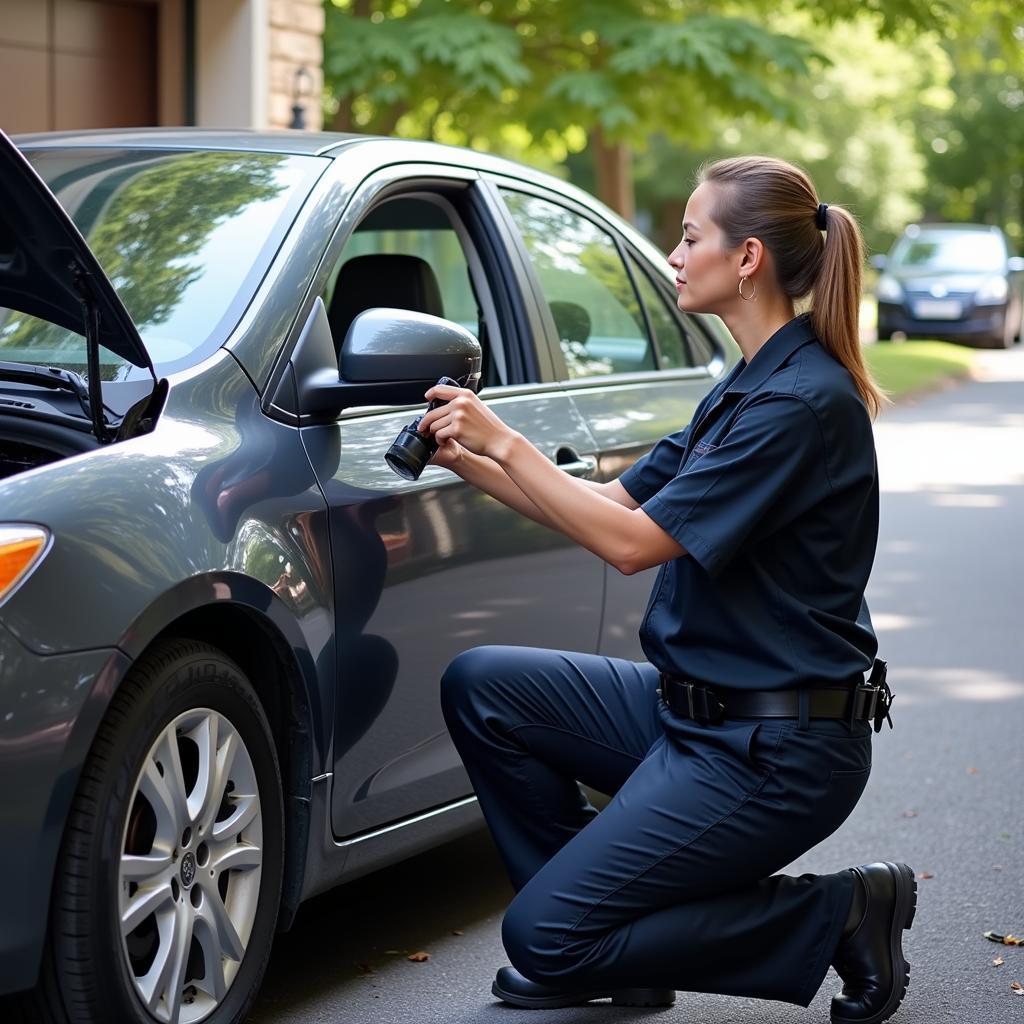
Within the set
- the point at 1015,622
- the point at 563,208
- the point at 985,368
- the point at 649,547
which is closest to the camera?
the point at 649,547

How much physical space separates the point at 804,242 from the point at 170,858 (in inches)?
61.1

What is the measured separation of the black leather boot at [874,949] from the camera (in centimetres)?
345

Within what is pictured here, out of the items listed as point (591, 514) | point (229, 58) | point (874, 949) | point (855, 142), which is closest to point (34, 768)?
point (591, 514)

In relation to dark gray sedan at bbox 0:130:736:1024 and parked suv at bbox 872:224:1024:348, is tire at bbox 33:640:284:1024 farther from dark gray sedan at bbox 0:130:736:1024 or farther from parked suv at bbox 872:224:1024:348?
parked suv at bbox 872:224:1024:348

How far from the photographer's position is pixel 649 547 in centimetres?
331

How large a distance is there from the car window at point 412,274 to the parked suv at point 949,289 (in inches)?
861

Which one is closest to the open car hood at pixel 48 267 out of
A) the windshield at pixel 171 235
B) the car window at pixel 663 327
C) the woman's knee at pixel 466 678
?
the windshield at pixel 171 235

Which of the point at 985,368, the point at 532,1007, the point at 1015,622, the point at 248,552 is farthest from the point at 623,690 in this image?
A: the point at 985,368

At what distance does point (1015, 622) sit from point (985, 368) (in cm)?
1673

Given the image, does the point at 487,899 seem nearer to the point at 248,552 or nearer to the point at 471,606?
the point at 471,606

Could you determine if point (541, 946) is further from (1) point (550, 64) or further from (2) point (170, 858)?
(1) point (550, 64)

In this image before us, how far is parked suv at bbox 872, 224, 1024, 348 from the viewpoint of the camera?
26.5 m

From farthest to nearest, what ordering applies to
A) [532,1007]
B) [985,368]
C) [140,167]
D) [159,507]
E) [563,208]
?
1. [985,368]
2. [563,208]
3. [140,167]
4. [532,1007]
5. [159,507]

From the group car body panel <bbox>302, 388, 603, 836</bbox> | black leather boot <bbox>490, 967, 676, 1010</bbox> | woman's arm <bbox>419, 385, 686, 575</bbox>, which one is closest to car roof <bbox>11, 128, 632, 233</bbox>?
car body panel <bbox>302, 388, 603, 836</bbox>
